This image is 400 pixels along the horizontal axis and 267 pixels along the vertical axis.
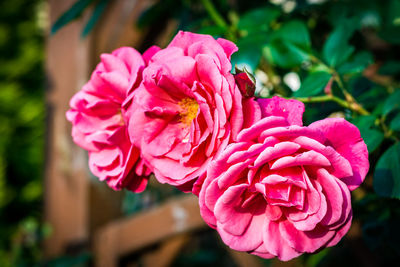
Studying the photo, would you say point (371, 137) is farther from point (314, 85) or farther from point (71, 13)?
point (71, 13)

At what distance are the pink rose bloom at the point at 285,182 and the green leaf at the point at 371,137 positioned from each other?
0.16 m

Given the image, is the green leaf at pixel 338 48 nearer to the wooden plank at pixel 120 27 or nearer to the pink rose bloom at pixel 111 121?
the pink rose bloom at pixel 111 121

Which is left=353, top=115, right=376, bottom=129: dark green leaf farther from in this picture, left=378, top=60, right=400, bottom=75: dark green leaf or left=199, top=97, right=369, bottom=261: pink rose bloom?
left=378, top=60, right=400, bottom=75: dark green leaf

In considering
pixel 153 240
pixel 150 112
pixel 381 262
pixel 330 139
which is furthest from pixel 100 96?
pixel 381 262

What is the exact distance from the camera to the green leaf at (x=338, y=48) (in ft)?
2.68

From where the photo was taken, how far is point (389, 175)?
0.62m

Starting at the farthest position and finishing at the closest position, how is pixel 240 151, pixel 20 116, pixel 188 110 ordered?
1. pixel 20 116
2. pixel 188 110
3. pixel 240 151

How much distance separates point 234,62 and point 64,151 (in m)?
1.42

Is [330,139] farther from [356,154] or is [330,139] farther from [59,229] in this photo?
[59,229]

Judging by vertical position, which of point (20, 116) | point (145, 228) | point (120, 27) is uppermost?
point (120, 27)

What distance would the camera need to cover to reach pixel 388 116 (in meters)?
0.81

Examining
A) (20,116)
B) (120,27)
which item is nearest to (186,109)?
(120,27)

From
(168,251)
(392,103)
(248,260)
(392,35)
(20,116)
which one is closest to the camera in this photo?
(392,103)

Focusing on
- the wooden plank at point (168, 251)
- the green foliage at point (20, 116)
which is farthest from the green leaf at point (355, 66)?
the green foliage at point (20, 116)
